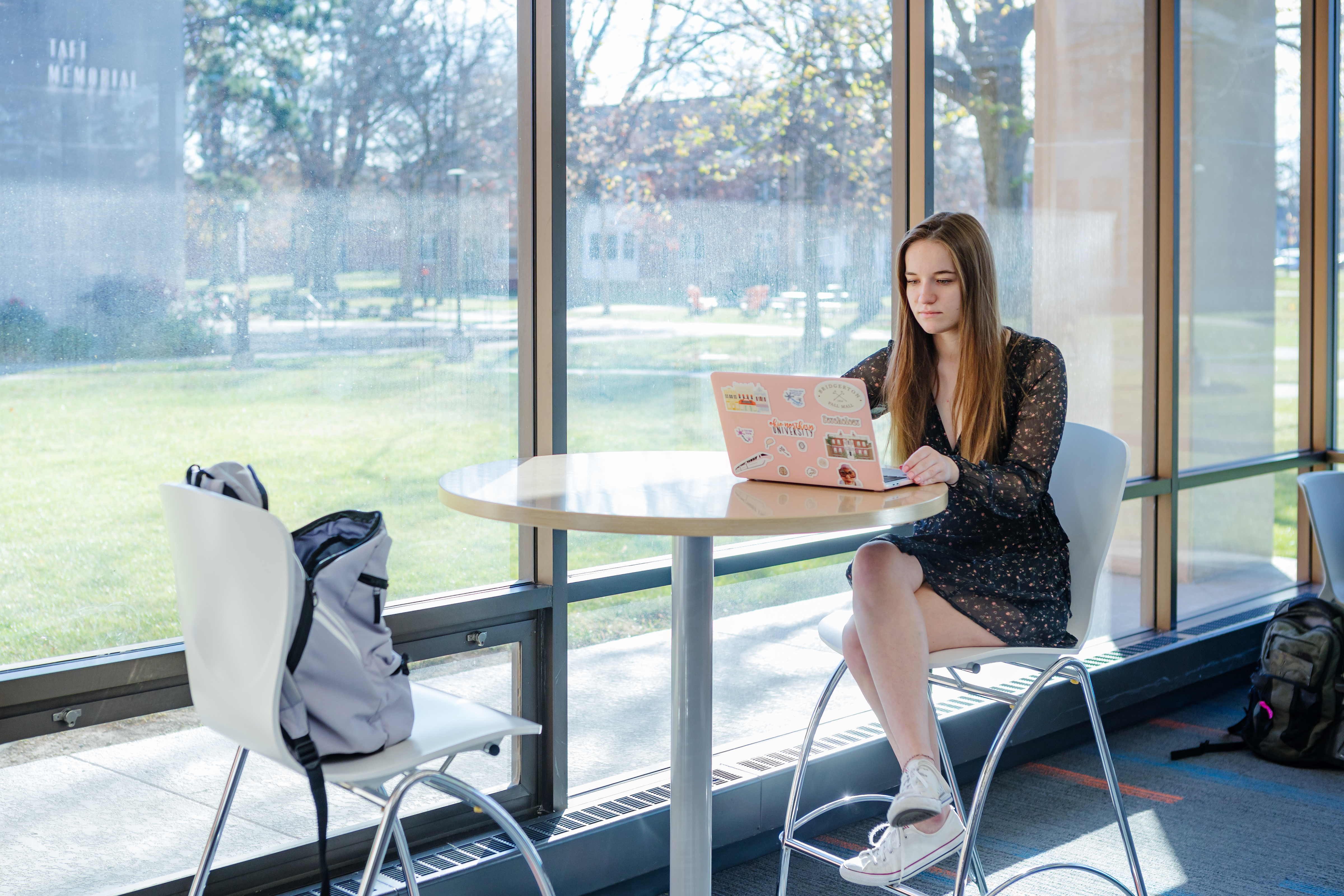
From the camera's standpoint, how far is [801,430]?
1975mm

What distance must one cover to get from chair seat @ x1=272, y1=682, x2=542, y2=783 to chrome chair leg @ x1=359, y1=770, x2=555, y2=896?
2 centimetres

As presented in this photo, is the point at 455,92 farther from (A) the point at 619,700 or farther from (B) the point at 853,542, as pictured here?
(B) the point at 853,542

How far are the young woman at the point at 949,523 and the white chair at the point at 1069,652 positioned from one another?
0.15ft

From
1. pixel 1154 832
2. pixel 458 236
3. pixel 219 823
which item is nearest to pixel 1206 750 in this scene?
pixel 1154 832

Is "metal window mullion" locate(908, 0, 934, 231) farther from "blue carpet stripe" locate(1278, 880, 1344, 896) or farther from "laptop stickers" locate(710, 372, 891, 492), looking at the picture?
"blue carpet stripe" locate(1278, 880, 1344, 896)

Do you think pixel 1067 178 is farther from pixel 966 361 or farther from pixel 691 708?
pixel 691 708

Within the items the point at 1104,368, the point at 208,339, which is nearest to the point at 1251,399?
the point at 1104,368

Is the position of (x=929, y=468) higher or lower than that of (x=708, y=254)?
lower

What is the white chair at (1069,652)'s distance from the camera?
2.22 meters

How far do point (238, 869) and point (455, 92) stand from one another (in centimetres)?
157

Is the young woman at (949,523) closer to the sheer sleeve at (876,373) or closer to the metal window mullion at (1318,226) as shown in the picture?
the sheer sleeve at (876,373)

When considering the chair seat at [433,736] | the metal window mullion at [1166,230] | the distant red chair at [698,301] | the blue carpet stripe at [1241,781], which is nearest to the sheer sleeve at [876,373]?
the distant red chair at [698,301]

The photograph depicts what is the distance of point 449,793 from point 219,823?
0.39 meters

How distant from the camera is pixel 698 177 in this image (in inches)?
117
